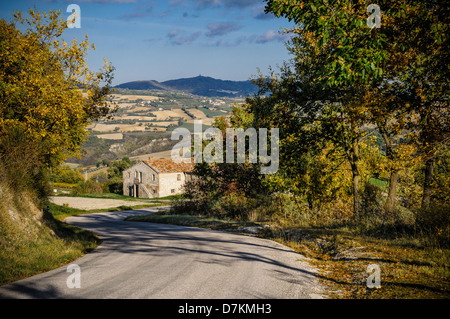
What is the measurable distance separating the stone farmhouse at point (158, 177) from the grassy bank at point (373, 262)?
2720 inches

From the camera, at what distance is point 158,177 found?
8081 cm

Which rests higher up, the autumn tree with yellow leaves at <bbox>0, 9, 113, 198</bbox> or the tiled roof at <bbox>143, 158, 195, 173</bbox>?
the autumn tree with yellow leaves at <bbox>0, 9, 113, 198</bbox>

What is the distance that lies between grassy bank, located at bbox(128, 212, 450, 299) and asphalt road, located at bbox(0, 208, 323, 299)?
0.58 m

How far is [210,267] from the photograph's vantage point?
860cm

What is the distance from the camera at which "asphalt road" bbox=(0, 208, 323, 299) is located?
21.1ft

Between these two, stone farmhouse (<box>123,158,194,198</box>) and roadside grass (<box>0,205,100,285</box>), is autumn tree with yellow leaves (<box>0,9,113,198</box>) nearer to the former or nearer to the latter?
roadside grass (<box>0,205,100,285</box>)

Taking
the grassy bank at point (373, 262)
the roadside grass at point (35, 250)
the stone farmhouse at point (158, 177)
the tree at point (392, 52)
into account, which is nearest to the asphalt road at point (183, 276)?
the roadside grass at point (35, 250)

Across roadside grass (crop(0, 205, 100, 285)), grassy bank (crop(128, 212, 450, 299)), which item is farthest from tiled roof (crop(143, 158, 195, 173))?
grassy bank (crop(128, 212, 450, 299))

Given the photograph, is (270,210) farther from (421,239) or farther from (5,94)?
(5,94)

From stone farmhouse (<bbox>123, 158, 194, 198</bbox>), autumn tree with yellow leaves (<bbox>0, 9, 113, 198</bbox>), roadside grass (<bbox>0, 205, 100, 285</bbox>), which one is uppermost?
autumn tree with yellow leaves (<bbox>0, 9, 113, 198</bbox>)

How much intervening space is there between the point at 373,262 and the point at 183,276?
4.73 m

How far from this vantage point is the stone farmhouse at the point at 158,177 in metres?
81.5

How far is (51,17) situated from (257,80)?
1114 centimetres

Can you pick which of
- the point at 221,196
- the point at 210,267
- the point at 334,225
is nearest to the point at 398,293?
the point at 210,267
